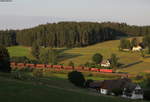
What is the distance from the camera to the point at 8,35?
148m

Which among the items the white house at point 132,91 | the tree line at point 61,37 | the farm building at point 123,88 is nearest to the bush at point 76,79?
the farm building at point 123,88

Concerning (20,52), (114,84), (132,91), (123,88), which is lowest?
(132,91)

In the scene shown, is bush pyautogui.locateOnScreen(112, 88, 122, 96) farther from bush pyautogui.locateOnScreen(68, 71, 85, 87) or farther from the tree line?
the tree line

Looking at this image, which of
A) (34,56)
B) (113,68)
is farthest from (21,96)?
(34,56)

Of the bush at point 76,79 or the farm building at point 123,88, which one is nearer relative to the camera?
the farm building at point 123,88

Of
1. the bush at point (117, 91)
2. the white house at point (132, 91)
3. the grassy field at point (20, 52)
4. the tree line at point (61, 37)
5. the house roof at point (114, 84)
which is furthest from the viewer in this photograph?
the tree line at point (61, 37)

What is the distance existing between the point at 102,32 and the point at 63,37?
81.0 feet

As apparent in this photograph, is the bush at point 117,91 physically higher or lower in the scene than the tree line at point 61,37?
lower

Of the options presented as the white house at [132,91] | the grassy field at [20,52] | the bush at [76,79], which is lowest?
the white house at [132,91]

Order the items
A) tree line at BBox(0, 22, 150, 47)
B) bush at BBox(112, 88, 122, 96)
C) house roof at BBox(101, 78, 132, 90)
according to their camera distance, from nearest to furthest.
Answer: bush at BBox(112, 88, 122, 96) < house roof at BBox(101, 78, 132, 90) < tree line at BBox(0, 22, 150, 47)

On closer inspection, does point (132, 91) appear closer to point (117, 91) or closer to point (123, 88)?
point (123, 88)

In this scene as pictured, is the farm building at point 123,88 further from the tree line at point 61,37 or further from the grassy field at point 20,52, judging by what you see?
the tree line at point 61,37

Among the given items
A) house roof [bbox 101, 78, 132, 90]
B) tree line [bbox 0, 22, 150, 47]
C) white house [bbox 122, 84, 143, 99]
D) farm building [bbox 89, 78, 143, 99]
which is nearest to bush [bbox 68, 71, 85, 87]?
farm building [bbox 89, 78, 143, 99]

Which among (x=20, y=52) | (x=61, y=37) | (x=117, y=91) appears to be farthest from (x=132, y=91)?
(x=61, y=37)
